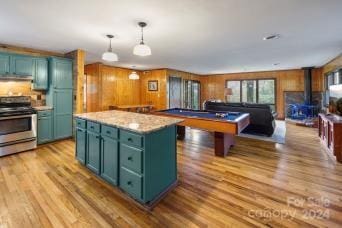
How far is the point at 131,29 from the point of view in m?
3.30

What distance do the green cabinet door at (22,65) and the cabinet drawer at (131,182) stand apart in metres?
3.81

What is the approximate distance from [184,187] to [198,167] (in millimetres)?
735

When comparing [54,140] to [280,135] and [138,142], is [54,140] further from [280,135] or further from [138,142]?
[280,135]

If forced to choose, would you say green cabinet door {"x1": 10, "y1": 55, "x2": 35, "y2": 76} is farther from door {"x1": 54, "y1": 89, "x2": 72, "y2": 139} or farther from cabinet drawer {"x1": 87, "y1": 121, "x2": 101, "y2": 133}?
cabinet drawer {"x1": 87, "y1": 121, "x2": 101, "y2": 133}

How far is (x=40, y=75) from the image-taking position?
4.57 meters

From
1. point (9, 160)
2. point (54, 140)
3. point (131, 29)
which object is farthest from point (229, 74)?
point (9, 160)

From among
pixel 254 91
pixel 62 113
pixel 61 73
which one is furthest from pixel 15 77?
pixel 254 91

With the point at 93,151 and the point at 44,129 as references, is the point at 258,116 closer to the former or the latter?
the point at 93,151

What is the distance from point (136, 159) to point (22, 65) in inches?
161

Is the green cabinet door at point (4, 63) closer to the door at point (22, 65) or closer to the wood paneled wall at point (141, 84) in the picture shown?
the door at point (22, 65)

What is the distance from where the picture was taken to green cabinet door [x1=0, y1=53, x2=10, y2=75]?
396 cm

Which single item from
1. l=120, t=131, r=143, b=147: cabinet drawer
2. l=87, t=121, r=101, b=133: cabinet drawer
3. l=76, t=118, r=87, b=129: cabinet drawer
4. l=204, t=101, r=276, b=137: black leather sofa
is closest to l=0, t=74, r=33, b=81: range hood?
l=76, t=118, r=87, b=129: cabinet drawer

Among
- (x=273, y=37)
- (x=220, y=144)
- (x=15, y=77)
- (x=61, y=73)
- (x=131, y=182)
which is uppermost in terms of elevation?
(x=273, y=37)

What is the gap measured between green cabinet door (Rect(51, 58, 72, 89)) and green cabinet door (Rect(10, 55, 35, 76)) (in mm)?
442
